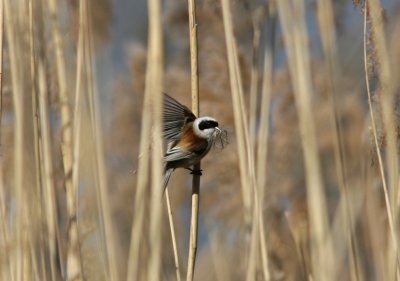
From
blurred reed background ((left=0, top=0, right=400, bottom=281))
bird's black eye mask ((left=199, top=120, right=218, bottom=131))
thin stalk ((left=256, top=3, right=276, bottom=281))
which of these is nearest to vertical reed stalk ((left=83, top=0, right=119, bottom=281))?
blurred reed background ((left=0, top=0, right=400, bottom=281))

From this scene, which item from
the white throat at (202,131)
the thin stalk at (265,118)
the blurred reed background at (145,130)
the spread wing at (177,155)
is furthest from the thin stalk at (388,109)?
the spread wing at (177,155)

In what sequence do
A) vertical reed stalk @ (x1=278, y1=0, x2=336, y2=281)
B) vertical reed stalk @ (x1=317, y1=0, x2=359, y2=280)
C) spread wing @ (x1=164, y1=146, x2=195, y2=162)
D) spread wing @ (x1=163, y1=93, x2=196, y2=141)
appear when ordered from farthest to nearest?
1. spread wing @ (x1=164, y1=146, x2=195, y2=162)
2. spread wing @ (x1=163, y1=93, x2=196, y2=141)
3. vertical reed stalk @ (x1=317, y1=0, x2=359, y2=280)
4. vertical reed stalk @ (x1=278, y1=0, x2=336, y2=281)

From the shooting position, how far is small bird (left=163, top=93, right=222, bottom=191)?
1.61 meters

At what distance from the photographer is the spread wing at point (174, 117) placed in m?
1.59

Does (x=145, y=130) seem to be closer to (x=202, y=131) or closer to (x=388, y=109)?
(x=388, y=109)

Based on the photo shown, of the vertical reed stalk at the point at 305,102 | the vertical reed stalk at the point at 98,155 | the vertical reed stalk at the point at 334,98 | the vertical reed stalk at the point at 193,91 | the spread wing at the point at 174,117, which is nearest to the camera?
the vertical reed stalk at the point at 305,102

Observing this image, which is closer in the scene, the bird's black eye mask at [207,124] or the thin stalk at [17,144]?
the thin stalk at [17,144]

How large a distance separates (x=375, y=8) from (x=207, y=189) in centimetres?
132

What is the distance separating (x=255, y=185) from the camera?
141 cm

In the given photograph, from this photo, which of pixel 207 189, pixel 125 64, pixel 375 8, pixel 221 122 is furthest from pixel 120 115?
pixel 375 8

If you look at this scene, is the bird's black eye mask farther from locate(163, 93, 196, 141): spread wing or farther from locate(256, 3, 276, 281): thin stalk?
locate(256, 3, 276, 281): thin stalk

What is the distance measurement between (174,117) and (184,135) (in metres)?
0.09

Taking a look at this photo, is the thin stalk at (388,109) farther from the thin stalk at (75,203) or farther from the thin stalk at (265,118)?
the thin stalk at (75,203)

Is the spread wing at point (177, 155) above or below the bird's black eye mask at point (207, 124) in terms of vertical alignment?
below
